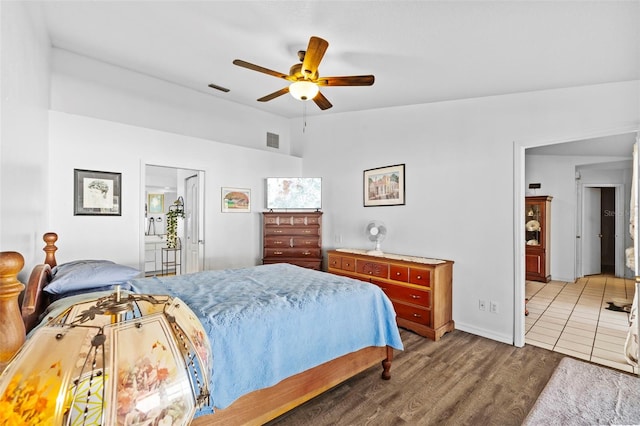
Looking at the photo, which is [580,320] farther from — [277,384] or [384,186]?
[277,384]

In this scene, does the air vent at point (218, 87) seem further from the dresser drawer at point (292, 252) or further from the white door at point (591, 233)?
the white door at point (591, 233)

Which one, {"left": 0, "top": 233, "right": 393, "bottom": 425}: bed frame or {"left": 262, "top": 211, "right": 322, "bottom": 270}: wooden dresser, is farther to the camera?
{"left": 262, "top": 211, "right": 322, "bottom": 270}: wooden dresser

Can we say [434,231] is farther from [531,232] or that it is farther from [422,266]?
[531,232]

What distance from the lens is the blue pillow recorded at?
1.79m

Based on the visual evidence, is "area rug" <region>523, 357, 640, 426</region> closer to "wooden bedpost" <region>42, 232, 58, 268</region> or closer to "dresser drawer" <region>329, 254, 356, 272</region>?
"dresser drawer" <region>329, 254, 356, 272</region>

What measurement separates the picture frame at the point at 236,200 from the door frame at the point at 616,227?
6.96 metres

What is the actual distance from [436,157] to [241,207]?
9.70 ft

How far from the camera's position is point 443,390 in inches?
94.1

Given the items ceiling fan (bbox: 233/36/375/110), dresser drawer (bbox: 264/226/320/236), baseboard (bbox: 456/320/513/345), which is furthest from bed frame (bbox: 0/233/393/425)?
dresser drawer (bbox: 264/226/320/236)

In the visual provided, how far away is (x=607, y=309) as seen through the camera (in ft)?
14.4

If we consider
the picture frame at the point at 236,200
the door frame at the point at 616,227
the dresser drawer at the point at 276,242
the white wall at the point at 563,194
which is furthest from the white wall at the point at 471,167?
the door frame at the point at 616,227

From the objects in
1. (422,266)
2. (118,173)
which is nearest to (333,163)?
(422,266)

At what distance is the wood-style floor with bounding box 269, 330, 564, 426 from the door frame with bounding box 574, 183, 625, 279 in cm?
486

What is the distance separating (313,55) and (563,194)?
682 cm
